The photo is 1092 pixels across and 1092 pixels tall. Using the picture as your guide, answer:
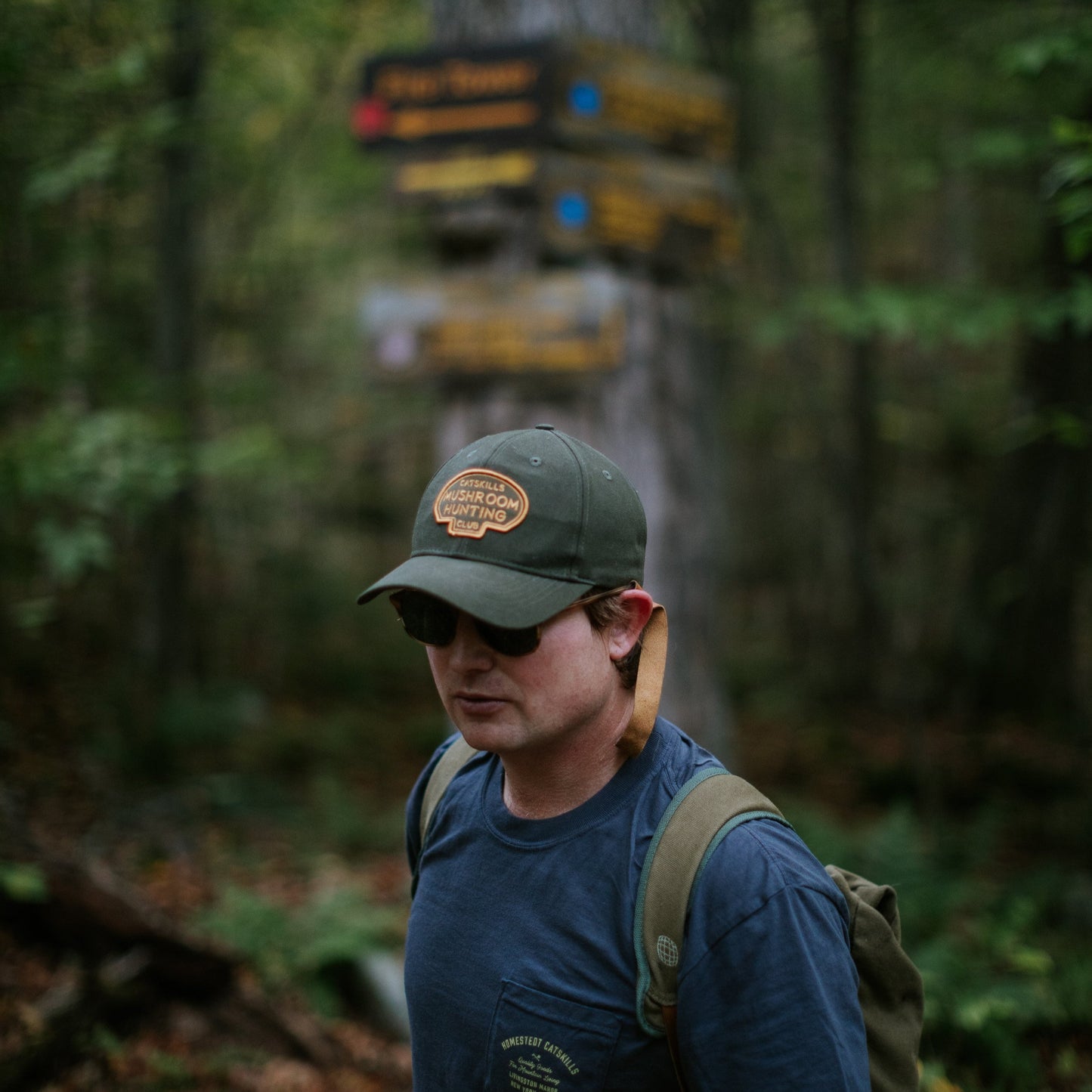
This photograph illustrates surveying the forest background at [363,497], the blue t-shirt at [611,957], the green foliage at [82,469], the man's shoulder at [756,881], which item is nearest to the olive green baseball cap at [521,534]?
the blue t-shirt at [611,957]

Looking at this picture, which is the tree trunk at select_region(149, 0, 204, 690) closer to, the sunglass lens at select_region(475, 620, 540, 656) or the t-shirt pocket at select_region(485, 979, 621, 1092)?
the sunglass lens at select_region(475, 620, 540, 656)

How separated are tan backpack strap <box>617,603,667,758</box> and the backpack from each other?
137 millimetres

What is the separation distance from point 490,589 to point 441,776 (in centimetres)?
69

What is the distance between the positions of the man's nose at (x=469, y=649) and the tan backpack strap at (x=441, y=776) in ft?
1.37

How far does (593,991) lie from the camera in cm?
178

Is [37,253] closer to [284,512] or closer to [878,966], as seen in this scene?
[878,966]

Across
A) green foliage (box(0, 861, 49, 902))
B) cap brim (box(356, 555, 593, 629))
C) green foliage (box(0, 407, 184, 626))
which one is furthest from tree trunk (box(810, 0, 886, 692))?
cap brim (box(356, 555, 593, 629))

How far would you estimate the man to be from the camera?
64.8 inches

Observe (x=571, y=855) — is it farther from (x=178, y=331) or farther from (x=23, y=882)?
(x=178, y=331)

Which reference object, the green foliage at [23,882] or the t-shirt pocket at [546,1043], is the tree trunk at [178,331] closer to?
the green foliage at [23,882]

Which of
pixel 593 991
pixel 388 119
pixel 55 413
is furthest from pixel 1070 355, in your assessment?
pixel 593 991

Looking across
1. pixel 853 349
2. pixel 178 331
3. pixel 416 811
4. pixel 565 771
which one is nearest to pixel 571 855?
pixel 565 771

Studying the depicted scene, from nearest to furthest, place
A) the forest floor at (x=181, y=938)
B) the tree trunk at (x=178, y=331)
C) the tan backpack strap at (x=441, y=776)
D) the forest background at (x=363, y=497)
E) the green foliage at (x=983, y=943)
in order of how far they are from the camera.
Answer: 1. the tan backpack strap at (x=441, y=776)
2. the forest floor at (x=181, y=938)
3. the green foliage at (x=983, y=943)
4. the forest background at (x=363, y=497)
5. the tree trunk at (x=178, y=331)

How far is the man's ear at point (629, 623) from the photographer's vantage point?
200cm
